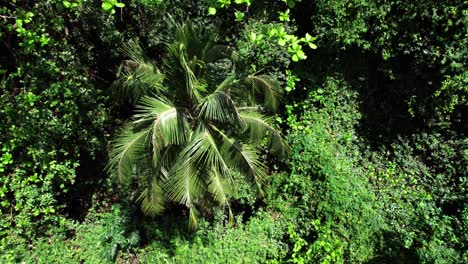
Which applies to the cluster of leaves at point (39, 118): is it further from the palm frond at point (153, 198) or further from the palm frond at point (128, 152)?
the palm frond at point (153, 198)

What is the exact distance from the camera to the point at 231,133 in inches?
176

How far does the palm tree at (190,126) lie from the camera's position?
158 inches

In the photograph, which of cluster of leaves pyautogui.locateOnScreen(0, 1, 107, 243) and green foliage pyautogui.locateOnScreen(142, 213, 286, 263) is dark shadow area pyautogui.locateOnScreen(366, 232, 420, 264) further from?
cluster of leaves pyautogui.locateOnScreen(0, 1, 107, 243)

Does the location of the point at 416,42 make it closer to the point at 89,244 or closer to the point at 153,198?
the point at 153,198

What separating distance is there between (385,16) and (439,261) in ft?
14.1

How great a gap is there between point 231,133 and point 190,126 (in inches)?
23.7

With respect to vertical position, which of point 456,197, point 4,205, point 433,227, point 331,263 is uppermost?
point 456,197

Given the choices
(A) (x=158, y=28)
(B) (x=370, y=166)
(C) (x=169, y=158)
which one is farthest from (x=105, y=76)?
(B) (x=370, y=166)

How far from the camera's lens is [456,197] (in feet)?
19.5

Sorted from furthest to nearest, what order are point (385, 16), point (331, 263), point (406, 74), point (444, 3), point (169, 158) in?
1. point (406, 74)
2. point (385, 16)
3. point (444, 3)
4. point (331, 263)
5. point (169, 158)

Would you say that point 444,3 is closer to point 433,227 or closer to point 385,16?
point 385,16

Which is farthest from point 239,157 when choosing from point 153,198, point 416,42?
point 416,42

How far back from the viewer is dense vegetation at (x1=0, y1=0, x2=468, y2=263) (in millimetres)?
4289

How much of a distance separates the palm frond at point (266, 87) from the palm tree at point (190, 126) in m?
0.01
